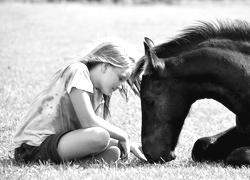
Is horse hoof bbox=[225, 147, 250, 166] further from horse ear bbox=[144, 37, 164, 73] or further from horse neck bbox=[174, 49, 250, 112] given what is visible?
horse ear bbox=[144, 37, 164, 73]

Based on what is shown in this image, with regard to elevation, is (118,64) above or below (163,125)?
above

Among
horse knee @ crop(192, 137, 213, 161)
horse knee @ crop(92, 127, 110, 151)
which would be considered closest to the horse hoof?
horse knee @ crop(192, 137, 213, 161)

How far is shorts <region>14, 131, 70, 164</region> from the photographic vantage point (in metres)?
5.88

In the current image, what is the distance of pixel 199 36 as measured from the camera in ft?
20.0

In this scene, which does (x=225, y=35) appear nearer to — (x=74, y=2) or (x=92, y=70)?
(x=92, y=70)

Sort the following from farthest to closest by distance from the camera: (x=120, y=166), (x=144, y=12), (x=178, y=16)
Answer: (x=144, y=12), (x=178, y=16), (x=120, y=166)

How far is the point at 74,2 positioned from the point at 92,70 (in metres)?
26.6

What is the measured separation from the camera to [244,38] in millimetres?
6145

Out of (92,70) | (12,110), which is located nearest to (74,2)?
(12,110)

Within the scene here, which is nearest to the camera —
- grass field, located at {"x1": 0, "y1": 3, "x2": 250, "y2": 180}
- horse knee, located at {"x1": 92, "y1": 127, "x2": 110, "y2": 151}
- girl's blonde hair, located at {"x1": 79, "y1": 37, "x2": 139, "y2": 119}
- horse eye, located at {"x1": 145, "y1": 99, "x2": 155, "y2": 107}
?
grass field, located at {"x1": 0, "y1": 3, "x2": 250, "y2": 180}

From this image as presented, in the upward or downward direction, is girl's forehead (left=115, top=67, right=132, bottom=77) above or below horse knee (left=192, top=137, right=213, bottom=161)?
above

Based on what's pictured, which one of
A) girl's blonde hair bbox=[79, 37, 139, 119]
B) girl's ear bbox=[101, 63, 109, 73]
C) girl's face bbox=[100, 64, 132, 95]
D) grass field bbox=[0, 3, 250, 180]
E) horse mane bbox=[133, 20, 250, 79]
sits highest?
horse mane bbox=[133, 20, 250, 79]

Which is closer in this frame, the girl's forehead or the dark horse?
the dark horse

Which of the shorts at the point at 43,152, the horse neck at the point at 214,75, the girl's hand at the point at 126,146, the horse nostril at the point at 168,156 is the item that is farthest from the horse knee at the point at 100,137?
the horse neck at the point at 214,75
